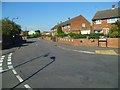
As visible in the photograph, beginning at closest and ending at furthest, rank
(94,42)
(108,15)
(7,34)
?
1. (94,42)
2. (7,34)
3. (108,15)

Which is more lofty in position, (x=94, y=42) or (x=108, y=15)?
(x=108, y=15)

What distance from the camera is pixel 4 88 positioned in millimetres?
7504

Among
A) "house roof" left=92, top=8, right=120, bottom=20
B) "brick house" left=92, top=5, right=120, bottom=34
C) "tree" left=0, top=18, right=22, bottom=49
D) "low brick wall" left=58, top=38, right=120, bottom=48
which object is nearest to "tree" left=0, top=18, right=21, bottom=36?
"tree" left=0, top=18, right=22, bottom=49

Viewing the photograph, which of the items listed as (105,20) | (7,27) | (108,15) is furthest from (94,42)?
(7,27)

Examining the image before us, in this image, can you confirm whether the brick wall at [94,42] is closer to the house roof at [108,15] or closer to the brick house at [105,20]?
the brick house at [105,20]

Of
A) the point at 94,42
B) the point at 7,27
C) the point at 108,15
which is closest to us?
the point at 94,42

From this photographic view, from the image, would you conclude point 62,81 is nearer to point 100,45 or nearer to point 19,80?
point 19,80

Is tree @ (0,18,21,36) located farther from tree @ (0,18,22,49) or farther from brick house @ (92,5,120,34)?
brick house @ (92,5,120,34)

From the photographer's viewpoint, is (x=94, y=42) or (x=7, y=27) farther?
(x=7, y=27)

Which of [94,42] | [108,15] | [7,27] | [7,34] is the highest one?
[108,15]

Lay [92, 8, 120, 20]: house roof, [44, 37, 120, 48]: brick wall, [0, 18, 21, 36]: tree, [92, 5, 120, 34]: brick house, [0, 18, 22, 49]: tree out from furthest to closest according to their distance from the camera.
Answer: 1. [92, 5, 120, 34]: brick house
2. [92, 8, 120, 20]: house roof
3. [0, 18, 21, 36]: tree
4. [0, 18, 22, 49]: tree
5. [44, 37, 120, 48]: brick wall

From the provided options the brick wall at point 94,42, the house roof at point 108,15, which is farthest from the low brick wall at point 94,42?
the house roof at point 108,15

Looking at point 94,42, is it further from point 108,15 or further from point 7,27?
point 7,27

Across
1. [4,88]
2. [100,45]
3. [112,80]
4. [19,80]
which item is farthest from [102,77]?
[100,45]
